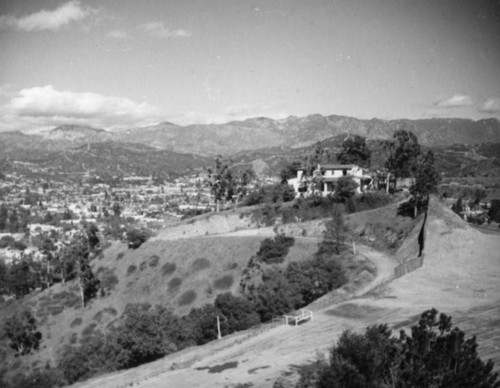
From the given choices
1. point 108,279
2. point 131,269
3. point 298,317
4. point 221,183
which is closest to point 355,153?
point 221,183

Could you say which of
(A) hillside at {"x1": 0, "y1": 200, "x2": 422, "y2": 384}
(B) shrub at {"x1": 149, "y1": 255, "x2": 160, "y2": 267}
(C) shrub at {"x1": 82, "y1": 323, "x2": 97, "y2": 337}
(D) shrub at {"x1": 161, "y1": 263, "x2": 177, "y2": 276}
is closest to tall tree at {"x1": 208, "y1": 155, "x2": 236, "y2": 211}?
(A) hillside at {"x1": 0, "y1": 200, "x2": 422, "y2": 384}

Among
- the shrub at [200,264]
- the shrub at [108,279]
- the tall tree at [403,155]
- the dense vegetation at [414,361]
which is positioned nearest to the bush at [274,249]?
the shrub at [200,264]

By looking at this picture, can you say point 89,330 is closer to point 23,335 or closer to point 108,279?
point 23,335

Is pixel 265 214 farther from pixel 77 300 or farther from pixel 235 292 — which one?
pixel 77 300

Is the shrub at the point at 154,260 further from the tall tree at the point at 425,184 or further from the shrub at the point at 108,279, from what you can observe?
the tall tree at the point at 425,184

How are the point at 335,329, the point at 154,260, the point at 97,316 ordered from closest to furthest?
the point at 335,329 → the point at 97,316 → the point at 154,260

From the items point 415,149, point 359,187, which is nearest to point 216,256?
point 359,187

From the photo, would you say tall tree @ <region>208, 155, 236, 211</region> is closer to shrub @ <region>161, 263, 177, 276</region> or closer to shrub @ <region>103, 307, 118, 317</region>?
shrub @ <region>161, 263, 177, 276</region>
